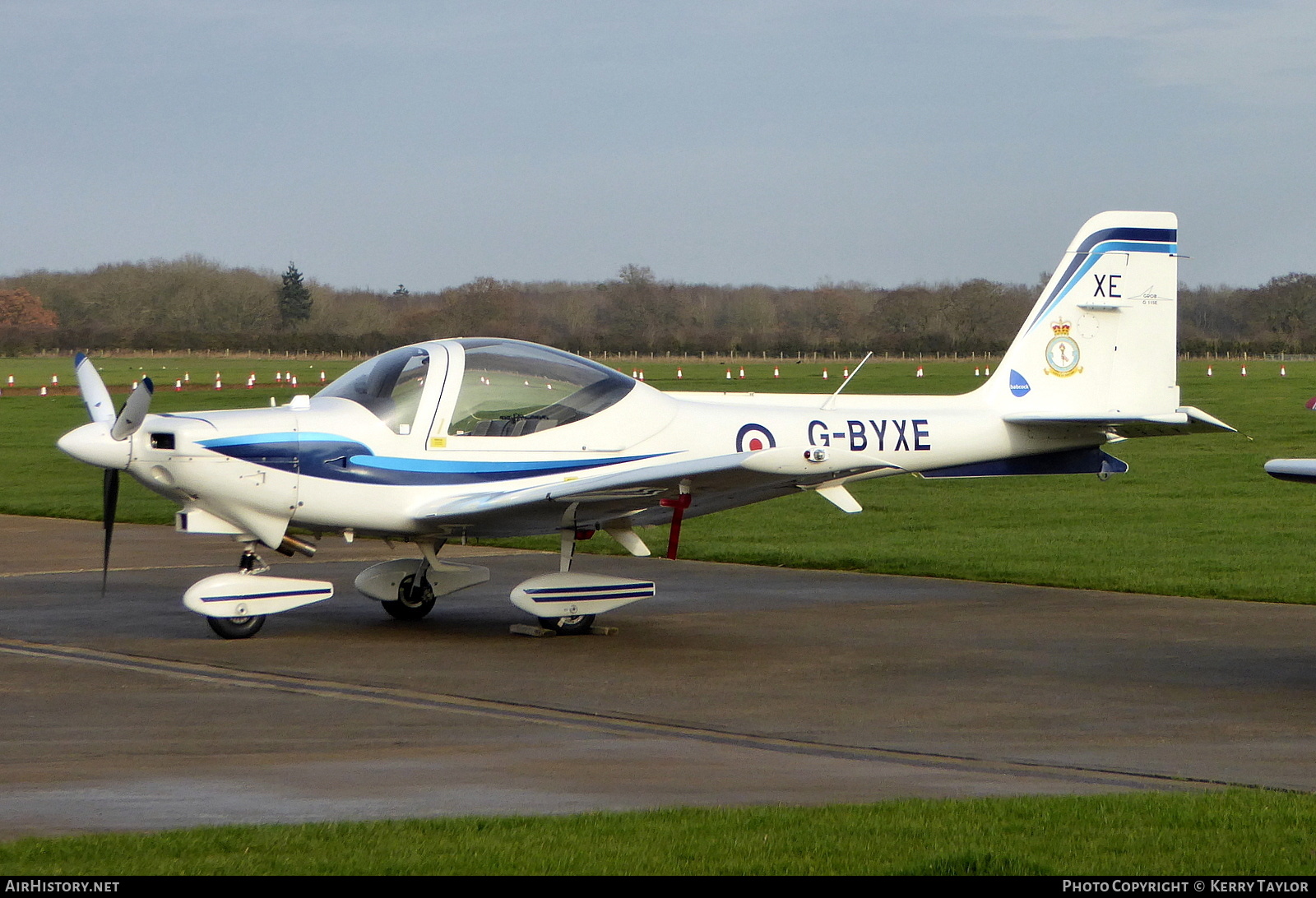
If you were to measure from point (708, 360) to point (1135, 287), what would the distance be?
73942mm

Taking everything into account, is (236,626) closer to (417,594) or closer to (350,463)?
(350,463)

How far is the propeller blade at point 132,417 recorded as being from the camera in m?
10.5

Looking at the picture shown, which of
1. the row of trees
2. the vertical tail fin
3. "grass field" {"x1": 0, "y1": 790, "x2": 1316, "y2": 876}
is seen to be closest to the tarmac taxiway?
"grass field" {"x1": 0, "y1": 790, "x2": 1316, "y2": 876}

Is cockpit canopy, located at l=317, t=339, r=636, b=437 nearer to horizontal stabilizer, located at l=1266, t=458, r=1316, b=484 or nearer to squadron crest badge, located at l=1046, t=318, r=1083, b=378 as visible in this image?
squadron crest badge, located at l=1046, t=318, r=1083, b=378

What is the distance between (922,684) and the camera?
31.3 ft

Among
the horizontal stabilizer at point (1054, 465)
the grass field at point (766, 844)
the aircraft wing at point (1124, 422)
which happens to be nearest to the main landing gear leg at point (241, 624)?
the grass field at point (766, 844)

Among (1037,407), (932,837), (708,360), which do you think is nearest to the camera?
(932,837)

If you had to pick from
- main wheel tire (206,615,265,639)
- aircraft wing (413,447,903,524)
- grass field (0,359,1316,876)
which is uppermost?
aircraft wing (413,447,903,524)

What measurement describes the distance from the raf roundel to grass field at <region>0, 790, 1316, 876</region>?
21.2ft

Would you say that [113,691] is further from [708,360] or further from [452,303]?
[708,360]

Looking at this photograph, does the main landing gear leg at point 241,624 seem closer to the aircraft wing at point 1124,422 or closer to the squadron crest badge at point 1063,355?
the aircraft wing at point 1124,422

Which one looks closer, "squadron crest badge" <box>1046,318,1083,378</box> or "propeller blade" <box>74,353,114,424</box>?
Answer: "propeller blade" <box>74,353,114,424</box>

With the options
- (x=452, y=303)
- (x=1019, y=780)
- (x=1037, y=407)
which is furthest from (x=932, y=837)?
(x=452, y=303)

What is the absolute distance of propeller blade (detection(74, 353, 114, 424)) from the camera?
11359 millimetres
